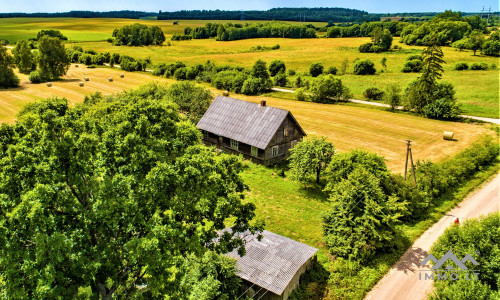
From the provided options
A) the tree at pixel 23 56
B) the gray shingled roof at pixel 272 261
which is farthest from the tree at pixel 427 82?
the tree at pixel 23 56

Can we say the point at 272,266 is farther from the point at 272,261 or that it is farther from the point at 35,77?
the point at 35,77

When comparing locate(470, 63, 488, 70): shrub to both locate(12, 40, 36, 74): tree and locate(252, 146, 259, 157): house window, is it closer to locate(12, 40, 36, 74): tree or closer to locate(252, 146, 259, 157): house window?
locate(252, 146, 259, 157): house window

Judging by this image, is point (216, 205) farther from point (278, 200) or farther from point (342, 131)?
point (342, 131)

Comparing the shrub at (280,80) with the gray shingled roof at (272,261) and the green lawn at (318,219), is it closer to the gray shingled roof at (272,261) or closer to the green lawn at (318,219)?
the green lawn at (318,219)

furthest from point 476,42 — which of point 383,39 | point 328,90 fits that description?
point 328,90

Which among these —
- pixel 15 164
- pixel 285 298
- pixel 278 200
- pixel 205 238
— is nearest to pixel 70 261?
pixel 15 164

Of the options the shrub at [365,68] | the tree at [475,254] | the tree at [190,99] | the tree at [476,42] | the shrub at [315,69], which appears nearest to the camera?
the tree at [475,254]
